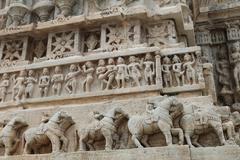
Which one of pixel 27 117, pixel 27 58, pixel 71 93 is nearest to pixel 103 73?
pixel 71 93

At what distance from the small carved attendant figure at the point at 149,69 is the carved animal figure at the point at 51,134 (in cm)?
170

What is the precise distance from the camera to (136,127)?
19.0 ft

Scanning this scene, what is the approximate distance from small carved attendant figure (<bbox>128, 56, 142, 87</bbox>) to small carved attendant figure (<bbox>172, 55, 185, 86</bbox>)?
0.70 metres

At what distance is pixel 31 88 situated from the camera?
7.43 metres

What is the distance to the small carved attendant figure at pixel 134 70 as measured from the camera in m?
6.75

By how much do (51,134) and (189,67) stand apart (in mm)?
2967

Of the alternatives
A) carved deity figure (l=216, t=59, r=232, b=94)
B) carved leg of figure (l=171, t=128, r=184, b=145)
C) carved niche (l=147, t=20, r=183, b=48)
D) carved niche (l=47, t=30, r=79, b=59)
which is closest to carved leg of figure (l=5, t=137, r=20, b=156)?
carved niche (l=47, t=30, r=79, b=59)

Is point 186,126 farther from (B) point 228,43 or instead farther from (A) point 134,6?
(B) point 228,43

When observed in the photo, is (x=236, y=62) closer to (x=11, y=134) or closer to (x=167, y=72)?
(x=167, y=72)

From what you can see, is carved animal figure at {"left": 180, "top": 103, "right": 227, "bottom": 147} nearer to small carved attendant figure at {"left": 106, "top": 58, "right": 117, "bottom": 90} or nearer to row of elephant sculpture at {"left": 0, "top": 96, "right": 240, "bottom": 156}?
row of elephant sculpture at {"left": 0, "top": 96, "right": 240, "bottom": 156}

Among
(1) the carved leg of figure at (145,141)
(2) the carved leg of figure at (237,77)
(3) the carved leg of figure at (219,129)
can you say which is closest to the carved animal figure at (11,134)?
(1) the carved leg of figure at (145,141)

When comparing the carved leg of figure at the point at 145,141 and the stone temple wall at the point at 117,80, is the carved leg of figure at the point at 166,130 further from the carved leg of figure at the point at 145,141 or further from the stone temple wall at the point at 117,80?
the carved leg of figure at the point at 145,141

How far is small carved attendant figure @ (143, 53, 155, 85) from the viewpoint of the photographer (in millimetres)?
6676

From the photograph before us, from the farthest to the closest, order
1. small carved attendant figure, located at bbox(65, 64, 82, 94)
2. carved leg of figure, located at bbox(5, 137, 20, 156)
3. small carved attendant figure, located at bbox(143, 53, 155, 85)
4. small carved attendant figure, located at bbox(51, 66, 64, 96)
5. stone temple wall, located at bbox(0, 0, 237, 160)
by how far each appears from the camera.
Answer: small carved attendant figure, located at bbox(51, 66, 64, 96), small carved attendant figure, located at bbox(65, 64, 82, 94), small carved attendant figure, located at bbox(143, 53, 155, 85), carved leg of figure, located at bbox(5, 137, 20, 156), stone temple wall, located at bbox(0, 0, 237, 160)
